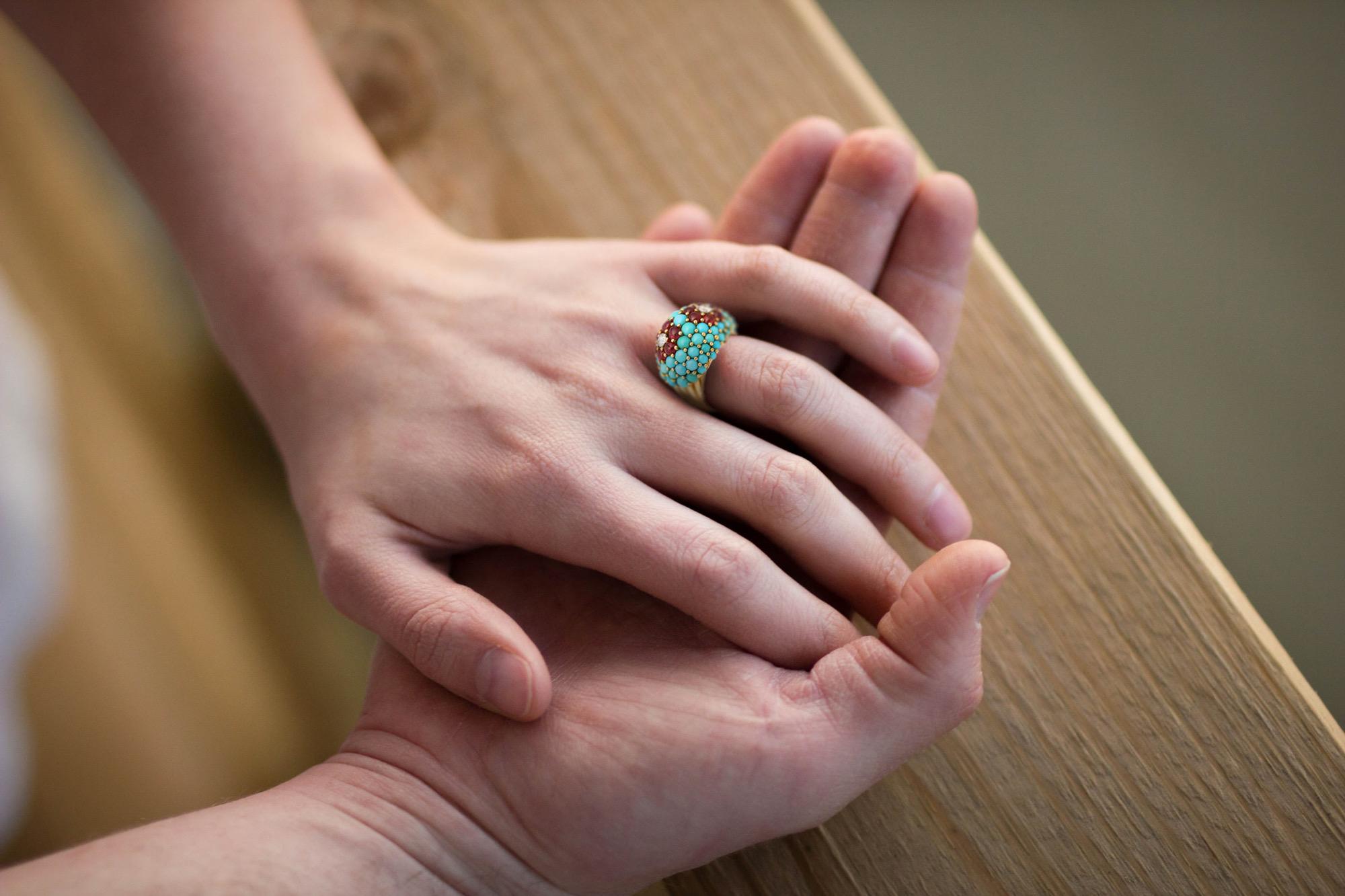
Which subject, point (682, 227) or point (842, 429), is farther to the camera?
point (682, 227)

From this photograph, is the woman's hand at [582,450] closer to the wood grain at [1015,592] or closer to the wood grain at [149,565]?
the wood grain at [1015,592]

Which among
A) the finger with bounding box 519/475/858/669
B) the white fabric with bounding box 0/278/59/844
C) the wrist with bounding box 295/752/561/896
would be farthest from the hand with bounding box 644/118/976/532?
the white fabric with bounding box 0/278/59/844

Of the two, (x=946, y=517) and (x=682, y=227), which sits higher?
(x=682, y=227)

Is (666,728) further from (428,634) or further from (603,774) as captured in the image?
(428,634)

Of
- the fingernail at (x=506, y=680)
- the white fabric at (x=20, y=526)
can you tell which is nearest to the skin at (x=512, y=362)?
the fingernail at (x=506, y=680)

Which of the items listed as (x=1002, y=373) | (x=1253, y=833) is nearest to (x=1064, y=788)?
(x=1253, y=833)

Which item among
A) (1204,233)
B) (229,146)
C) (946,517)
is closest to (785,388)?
(946,517)
